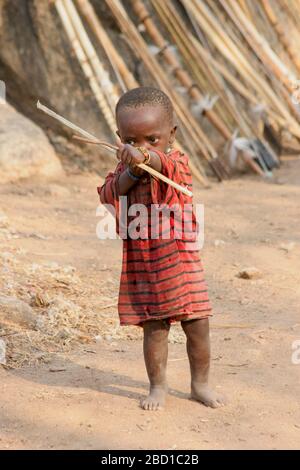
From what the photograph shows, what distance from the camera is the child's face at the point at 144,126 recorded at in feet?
8.68

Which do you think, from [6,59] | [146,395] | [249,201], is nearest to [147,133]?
[146,395]

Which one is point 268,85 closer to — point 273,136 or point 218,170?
point 273,136

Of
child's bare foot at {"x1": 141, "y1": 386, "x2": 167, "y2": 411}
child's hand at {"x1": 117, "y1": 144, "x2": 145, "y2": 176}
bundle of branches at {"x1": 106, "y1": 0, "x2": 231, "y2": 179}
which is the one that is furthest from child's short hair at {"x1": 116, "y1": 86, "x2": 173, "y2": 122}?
bundle of branches at {"x1": 106, "y1": 0, "x2": 231, "y2": 179}

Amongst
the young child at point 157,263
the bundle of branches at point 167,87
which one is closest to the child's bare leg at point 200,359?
the young child at point 157,263

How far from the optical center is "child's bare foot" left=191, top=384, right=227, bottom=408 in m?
2.86

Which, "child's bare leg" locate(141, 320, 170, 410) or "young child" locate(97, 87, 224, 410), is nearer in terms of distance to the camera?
"young child" locate(97, 87, 224, 410)

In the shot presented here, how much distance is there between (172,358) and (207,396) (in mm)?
501

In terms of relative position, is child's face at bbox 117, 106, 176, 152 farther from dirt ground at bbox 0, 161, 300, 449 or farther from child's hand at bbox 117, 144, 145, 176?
dirt ground at bbox 0, 161, 300, 449

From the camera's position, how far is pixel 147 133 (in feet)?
8.72

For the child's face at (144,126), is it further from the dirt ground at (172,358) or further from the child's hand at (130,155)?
the dirt ground at (172,358)

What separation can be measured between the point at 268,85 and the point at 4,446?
507 centimetres

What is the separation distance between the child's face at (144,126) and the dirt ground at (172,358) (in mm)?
886

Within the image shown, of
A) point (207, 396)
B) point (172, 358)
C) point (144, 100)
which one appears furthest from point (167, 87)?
point (207, 396)

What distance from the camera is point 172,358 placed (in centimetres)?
335
